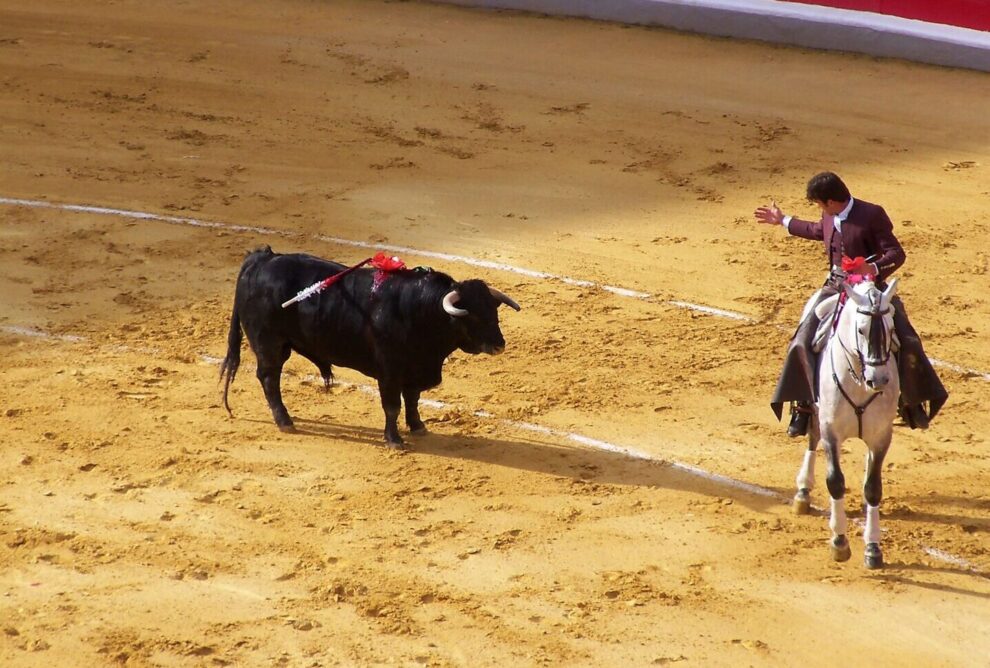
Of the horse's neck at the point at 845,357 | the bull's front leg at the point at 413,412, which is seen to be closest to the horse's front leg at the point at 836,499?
the horse's neck at the point at 845,357

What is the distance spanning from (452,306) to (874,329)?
261 cm

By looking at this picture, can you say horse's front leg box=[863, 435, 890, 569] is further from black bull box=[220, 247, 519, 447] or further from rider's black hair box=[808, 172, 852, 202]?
black bull box=[220, 247, 519, 447]

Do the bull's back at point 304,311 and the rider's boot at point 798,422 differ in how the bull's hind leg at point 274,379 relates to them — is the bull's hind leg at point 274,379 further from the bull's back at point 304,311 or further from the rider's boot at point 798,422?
the rider's boot at point 798,422

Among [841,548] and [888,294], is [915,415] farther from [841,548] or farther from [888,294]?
[888,294]

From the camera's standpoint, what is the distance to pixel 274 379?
28.8 feet

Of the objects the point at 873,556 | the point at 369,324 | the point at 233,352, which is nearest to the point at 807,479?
the point at 873,556

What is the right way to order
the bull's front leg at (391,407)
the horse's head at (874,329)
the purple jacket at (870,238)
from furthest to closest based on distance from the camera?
1. the bull's front leg at (391,407)
2. the purple jacket at (870,238)
3. the horse's head at (874,329)

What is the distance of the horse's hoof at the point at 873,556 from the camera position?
7133 millimetres

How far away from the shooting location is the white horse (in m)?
6.48

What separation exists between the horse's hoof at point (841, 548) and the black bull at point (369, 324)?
87.0 inches

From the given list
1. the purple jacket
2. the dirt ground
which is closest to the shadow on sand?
the dirt ground

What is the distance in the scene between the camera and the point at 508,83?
15289mm

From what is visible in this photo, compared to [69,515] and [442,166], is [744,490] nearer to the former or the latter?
[69,515]

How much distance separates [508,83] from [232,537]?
8.72 meters
